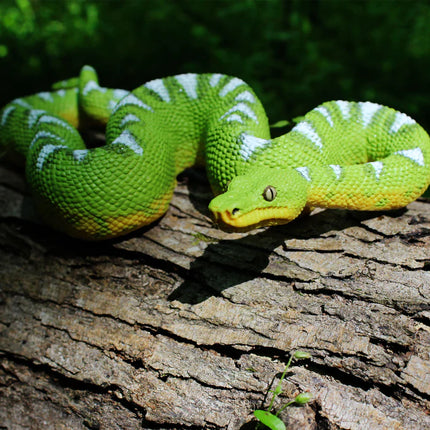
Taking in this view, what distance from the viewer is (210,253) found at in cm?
297

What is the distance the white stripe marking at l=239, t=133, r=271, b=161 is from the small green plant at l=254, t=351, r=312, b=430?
3.99 feet

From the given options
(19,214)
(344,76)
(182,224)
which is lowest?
(19,214)

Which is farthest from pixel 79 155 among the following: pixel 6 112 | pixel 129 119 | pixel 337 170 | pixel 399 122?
pixel 399 122

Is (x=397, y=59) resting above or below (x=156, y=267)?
above

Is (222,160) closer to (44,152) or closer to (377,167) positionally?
(377,167)

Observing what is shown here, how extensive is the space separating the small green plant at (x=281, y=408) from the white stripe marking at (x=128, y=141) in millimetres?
1668

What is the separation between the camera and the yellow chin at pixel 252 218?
228 centimetres

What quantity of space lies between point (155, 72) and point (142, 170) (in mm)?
2752

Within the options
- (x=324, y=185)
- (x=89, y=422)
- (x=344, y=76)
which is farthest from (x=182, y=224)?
(x=344, y=76)

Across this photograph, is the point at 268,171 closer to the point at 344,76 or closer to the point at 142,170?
the point at 142,170

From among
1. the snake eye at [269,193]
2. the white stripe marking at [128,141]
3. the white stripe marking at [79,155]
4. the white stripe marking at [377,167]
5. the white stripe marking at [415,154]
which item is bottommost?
the white stripe marking at [79,155]

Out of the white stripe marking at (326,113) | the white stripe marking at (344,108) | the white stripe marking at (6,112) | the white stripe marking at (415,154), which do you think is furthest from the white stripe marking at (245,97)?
the white stripe marking at (6,112)

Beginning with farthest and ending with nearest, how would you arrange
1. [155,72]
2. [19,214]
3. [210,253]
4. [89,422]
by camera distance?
[155,72] < [19,214] < [210,253] < [89,422]

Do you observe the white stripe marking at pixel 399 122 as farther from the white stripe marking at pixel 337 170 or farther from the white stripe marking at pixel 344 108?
the white stripe marking at pixel 337 170
